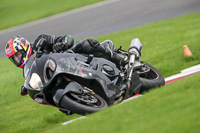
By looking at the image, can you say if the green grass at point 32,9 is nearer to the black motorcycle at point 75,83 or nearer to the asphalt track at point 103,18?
the asphalt track at point 103,18

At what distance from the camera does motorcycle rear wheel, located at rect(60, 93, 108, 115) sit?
4.85 m

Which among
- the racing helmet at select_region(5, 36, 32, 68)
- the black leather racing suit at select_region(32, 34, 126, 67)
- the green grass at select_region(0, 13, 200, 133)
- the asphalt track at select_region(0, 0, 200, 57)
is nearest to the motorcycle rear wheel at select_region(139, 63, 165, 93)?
the black leather racing suit at select_region(32, 34, 126, 67)

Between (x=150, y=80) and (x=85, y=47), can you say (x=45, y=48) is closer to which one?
(x=85, y=47)

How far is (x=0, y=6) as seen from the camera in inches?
827

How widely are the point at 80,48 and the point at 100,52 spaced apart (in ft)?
1.16

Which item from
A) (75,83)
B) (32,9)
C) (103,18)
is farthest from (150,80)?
(32,9)

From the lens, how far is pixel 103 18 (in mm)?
15898

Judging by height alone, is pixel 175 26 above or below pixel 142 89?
below

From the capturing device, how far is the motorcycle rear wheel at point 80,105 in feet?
15.9

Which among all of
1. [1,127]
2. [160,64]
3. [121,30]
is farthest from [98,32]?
[1,127]

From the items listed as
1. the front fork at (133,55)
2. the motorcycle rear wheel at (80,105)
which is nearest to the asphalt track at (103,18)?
the front fork at (133,55)

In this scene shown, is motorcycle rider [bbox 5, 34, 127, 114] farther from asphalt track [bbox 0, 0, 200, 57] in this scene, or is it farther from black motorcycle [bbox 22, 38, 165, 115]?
asphalt track [bbox 0, 0, 200, 57]

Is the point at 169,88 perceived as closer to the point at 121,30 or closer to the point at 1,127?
the point at 1,127

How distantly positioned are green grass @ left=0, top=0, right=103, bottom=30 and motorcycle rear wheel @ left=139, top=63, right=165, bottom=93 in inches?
476
